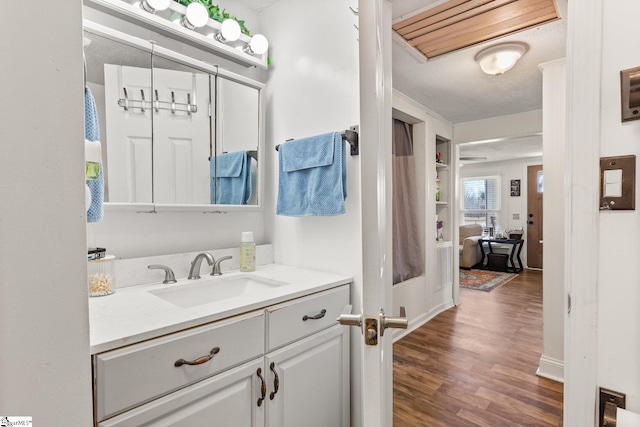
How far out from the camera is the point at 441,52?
2094 millimetres

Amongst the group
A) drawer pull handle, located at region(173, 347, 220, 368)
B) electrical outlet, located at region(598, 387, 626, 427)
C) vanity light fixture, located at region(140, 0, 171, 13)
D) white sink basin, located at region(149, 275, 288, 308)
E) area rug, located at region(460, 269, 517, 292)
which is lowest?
area rug, located at region(460, 269, 517, 292)

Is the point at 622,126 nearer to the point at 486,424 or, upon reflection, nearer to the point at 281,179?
the point at 281,179

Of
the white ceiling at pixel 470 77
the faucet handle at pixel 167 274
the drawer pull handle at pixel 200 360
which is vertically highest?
the white ceiling at pixel 470 77

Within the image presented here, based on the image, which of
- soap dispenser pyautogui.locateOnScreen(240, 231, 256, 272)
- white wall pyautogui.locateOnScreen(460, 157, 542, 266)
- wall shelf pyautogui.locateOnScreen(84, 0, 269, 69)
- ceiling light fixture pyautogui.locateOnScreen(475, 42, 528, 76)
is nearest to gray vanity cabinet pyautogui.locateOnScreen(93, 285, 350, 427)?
soap dispenser pyautogui.locateOnScreen(240, 231, 256, 272)

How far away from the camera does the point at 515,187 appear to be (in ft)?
20.6

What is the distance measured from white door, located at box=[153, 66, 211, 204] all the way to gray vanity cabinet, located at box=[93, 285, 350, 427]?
76cm

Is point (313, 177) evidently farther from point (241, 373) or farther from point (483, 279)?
point (483, 279)

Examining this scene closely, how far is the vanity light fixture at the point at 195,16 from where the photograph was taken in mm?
1504

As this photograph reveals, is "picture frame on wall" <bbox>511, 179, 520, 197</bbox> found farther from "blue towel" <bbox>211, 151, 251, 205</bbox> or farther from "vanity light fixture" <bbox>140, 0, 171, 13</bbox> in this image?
"vanity light fixture" <bbox>140, 0, 171, 13</bbox>

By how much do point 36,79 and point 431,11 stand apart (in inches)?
69.4

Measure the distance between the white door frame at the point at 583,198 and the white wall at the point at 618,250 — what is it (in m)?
0.02

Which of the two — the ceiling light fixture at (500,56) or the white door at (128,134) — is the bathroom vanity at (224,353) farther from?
the ceiling light fixture at (500,56)

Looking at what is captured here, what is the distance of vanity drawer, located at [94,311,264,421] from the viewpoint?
0.79m

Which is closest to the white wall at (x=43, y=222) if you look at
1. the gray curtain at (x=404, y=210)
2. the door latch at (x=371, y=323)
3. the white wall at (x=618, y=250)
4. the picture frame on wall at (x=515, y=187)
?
the door latch at (x=371, y=323)
